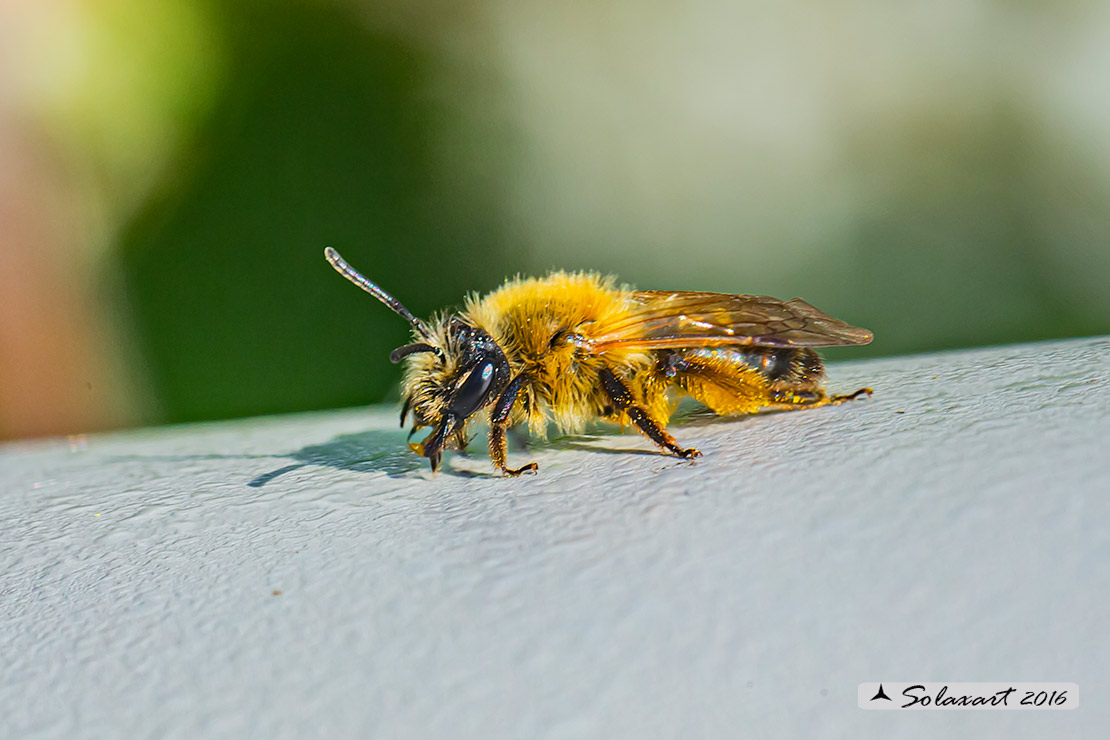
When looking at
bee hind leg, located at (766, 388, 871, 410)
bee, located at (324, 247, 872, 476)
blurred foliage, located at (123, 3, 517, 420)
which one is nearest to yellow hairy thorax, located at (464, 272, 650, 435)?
bee, located at (324, 247, 872, 476)

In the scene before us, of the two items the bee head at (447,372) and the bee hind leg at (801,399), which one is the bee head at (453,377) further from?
the bee hind leg at (801,399)

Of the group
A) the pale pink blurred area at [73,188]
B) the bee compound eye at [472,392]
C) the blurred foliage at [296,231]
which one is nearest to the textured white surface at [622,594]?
the bee compound eye at [472,392]

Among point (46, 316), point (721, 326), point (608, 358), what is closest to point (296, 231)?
point (46, 316)

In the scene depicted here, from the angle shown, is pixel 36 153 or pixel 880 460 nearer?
pixel 880 460

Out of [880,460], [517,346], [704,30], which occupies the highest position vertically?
[704,30]

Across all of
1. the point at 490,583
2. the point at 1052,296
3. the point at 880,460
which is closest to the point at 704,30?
the point at 1052,296

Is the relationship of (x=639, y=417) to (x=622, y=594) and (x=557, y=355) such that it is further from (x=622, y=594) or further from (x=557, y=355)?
(x=622, y=594)

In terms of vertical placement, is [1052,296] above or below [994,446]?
above

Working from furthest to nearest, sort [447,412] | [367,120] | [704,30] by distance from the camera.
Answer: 1. [704,30]
2. [367,120]
3. [447,412]

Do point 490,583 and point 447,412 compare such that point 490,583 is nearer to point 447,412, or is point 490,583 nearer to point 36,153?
point 447,412
